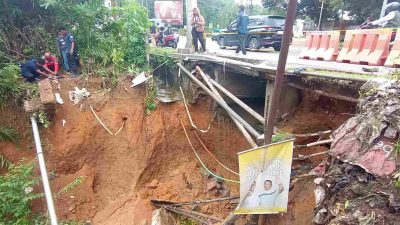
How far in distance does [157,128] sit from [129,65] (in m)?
2.46

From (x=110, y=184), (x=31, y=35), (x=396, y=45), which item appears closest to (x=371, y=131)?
(x=396, y=45)

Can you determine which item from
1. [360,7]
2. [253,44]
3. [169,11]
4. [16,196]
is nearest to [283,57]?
[16,196]

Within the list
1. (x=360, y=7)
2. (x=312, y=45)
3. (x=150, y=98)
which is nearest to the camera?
(x=150, y=98)

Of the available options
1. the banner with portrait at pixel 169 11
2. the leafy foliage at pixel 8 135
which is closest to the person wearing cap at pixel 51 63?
the leafy foliage at pixel 8 135

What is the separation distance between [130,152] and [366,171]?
270 inches

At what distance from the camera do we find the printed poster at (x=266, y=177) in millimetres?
3768

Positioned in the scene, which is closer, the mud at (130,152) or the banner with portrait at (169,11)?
the mud at (130,152)

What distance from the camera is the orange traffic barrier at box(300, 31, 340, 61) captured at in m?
8.63

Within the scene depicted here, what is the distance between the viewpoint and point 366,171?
124 inches

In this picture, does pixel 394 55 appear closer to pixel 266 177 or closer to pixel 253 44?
pixel 266 177

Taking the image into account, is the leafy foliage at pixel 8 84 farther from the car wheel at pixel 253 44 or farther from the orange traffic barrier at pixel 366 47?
the car wheel at pixel 253 44

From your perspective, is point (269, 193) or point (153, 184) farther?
point (153, 184)

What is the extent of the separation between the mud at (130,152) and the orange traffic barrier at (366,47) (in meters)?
1.97

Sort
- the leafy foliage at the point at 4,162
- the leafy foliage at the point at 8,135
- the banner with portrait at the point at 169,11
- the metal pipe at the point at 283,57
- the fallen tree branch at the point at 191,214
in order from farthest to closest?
1. the banner with portrait at the point at 169,11
2. the leafy foliage at the point at 8,135
3. the leafy foliage at the point at 4,162
4. the fallen tree branch at the point at 191,214
5. the metal pipe at the point at 283,57
